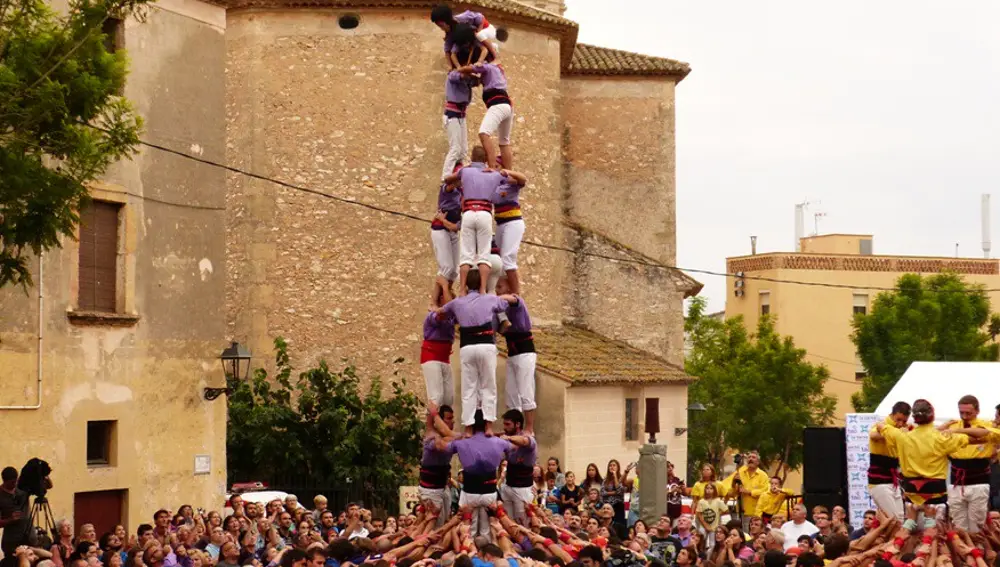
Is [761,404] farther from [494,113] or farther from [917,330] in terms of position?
[494,113]

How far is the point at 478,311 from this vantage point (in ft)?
60.2

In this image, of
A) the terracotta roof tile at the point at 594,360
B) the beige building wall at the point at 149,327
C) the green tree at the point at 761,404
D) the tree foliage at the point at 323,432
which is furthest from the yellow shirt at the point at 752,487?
the green tree at the point at 761,404

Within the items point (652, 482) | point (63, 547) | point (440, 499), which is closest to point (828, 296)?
point (652, 482)

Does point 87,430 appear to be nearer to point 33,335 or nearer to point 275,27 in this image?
point 33,335

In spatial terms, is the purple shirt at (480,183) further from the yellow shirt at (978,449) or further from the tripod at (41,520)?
the tripod at (41,520)

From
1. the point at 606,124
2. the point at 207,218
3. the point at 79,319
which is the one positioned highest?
the point at 606,124

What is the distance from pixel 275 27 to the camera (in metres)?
36.4

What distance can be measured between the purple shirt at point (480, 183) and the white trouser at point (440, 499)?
3.13 meters

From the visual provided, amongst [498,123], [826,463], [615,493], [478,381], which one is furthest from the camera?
[826,463]

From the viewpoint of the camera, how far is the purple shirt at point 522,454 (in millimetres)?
18469

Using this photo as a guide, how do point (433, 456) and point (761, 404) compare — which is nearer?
point (433, 456)

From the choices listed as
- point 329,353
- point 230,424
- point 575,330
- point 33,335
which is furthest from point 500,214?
point 575,330

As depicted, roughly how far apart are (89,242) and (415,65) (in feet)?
41.8

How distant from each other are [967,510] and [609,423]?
70.1ft
